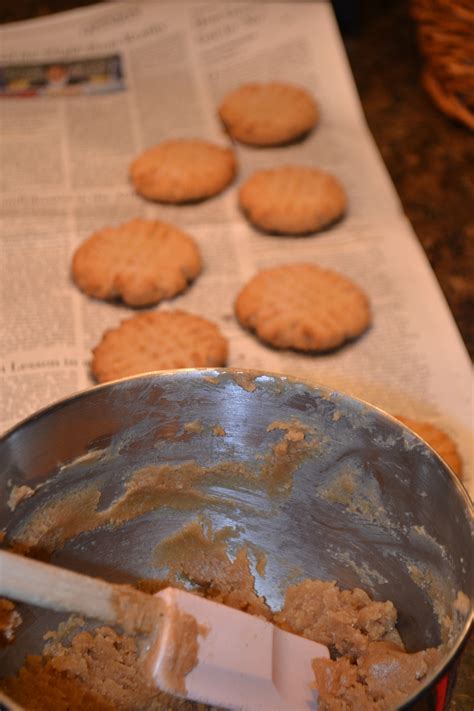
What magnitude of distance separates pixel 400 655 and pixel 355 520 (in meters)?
0.13

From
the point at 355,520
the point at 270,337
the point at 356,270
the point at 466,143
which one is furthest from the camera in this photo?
the point at 466,143

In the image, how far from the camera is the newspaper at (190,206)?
111 centimetres

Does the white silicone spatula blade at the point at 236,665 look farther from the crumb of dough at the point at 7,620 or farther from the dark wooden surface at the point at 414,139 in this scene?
the dark wooden surface at the point at 414,139

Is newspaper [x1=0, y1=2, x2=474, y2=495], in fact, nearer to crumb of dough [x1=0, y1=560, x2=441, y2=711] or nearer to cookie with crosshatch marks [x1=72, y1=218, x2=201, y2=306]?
cookie with crosshatch marks [x1=72, y1=218, x2=201, y2=306]

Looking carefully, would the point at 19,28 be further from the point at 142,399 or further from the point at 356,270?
the point at 142,399

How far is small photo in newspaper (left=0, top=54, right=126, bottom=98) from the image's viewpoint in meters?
1.51

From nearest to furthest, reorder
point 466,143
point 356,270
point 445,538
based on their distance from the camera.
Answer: point 445,538 < point 356,270 < point 466,143

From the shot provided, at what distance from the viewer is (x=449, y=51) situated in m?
1.44

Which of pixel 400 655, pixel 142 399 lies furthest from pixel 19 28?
pixel 400 655

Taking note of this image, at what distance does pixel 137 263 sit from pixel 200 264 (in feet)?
0.31

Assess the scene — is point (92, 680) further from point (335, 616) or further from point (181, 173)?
point (181, 173)

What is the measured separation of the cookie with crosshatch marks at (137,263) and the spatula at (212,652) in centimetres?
57

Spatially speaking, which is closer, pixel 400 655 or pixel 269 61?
pixel 400 655

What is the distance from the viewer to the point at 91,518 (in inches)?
31.9
